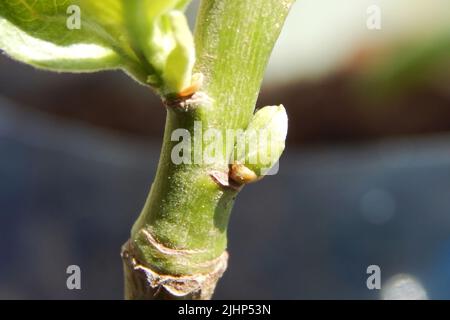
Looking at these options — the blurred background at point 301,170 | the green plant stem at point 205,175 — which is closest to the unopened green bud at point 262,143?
the green plant stem at point 205,175

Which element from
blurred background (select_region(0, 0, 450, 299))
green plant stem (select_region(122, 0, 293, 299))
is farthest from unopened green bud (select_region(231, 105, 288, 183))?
blurred background (select_region(0, 0, 450, 299))

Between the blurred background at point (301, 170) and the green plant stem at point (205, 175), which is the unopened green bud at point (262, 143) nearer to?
the green plant stem at point (205, 175)

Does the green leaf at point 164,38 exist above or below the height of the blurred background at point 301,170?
below

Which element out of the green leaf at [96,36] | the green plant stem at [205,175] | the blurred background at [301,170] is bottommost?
the green plant stem at [205,175]

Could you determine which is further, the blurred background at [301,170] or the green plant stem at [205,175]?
the blurred background at [301,170]

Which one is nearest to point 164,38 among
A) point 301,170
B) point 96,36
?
point 96,36

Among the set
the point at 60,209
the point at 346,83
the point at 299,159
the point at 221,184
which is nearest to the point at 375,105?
the point at 346,83

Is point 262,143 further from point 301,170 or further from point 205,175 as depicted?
point 301,170
